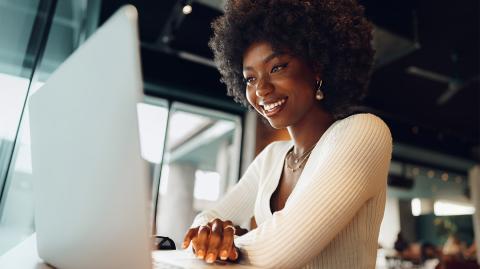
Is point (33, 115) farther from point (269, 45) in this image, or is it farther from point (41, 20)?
point (41, 20)

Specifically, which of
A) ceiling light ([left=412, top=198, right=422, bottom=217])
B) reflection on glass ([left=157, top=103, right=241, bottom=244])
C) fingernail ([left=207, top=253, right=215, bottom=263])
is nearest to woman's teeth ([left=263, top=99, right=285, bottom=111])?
fingernail ([left=207, top=253, right=215, bottom=263])

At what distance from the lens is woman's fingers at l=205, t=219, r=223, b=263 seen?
29.2 inches

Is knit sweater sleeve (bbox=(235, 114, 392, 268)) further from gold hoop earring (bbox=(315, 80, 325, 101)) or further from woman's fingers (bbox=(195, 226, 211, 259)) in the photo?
gold hoop earring (bbox=(315, 80, 325, 101))

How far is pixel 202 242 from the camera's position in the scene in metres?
0.78

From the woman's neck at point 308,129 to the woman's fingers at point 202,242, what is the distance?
55cm

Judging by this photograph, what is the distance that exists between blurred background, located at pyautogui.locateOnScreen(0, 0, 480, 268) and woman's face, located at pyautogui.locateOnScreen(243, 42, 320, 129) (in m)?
0.47

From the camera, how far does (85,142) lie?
51 centimetres

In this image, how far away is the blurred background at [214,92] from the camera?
172 cm

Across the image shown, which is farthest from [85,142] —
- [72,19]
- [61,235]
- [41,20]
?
[72,19]

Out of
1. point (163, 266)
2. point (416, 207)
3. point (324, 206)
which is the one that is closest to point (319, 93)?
→ point (324, 206)

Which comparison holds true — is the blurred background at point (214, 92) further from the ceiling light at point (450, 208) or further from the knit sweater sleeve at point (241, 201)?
the ceiling light at point (450, 208)

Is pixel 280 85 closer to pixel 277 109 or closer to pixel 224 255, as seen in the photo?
pixel 277 109

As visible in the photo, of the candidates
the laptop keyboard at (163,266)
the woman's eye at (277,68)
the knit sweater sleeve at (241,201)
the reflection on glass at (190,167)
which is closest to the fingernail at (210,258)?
the laptop keyboard at (163,266)

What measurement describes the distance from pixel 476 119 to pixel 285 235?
331 inches
